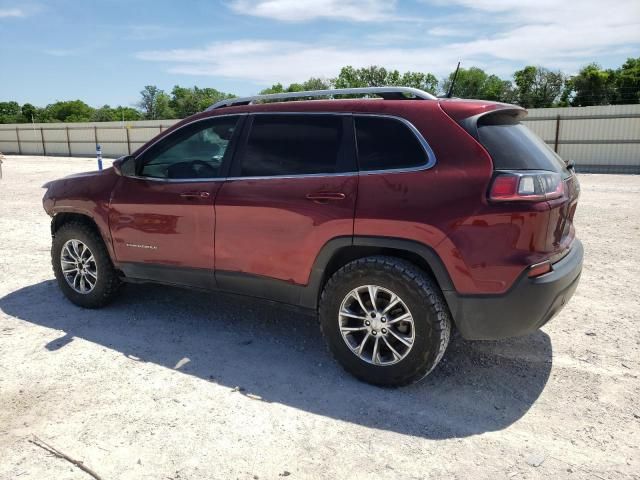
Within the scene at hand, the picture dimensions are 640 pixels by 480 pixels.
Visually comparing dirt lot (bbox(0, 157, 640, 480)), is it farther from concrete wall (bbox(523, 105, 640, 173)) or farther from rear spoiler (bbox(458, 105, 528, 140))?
concrete wall (bbox(523, 105, 640, 173))

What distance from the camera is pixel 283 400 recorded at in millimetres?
3236

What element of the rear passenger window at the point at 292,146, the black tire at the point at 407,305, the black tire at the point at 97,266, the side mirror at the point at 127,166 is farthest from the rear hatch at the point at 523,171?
the black tire at the point at 97,266

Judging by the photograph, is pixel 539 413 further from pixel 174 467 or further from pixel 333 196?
pixel 174 467

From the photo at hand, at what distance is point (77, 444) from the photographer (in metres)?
2.79

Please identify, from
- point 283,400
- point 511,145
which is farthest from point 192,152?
point 511,145

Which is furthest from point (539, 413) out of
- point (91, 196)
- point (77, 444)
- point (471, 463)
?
point (91, 196)

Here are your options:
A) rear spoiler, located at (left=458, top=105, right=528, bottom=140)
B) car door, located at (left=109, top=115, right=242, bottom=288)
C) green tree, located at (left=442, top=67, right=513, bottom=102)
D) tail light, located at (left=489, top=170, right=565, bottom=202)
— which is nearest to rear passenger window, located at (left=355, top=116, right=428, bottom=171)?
rear spoiler, located at (left=458, top=105, right=528, bottom=140)

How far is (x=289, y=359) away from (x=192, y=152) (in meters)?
1.85

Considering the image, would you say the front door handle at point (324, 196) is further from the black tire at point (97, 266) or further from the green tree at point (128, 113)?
the green tree at point (128, 113)

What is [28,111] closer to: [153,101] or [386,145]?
[153,101]

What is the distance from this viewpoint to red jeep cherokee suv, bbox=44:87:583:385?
296 centimetres

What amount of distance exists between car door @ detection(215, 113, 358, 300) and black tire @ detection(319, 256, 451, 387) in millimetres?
261

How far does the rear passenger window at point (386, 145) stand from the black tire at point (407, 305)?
0.61 m

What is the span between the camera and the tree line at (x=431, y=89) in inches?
2263
